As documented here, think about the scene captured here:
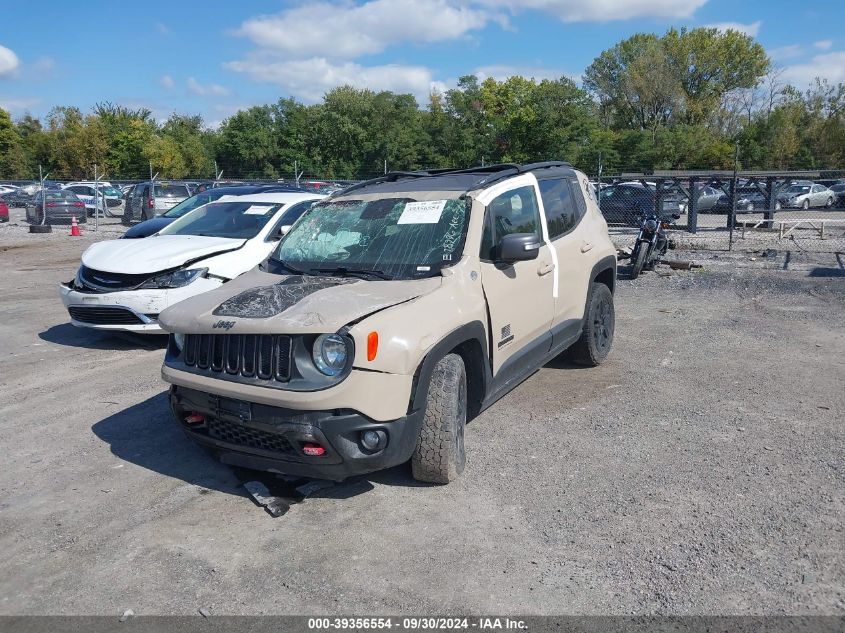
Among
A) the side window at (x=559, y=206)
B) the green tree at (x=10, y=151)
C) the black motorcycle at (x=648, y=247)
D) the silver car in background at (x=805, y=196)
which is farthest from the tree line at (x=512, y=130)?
the side window at (x=559, y=206)

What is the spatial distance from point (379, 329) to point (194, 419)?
1.36 m

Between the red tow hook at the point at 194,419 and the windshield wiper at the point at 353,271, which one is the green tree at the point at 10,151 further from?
the red tow hook at the point at 194,419

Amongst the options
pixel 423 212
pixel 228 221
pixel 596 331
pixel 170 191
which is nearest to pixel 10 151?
pixel 170 191

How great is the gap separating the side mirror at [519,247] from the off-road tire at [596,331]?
6.31 feet

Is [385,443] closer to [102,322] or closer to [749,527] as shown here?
[749,527]

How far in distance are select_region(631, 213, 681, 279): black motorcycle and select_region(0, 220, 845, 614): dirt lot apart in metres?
5.71

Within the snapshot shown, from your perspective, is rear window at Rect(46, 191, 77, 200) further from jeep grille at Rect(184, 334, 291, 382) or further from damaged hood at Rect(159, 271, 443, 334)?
jeep grille at Rect(184, 334, 291, 382)

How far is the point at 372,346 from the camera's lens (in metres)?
3.85

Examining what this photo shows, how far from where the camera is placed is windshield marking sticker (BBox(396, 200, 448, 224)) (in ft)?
16.4

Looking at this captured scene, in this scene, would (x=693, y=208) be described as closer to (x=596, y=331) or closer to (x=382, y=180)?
(x=596, y=331)

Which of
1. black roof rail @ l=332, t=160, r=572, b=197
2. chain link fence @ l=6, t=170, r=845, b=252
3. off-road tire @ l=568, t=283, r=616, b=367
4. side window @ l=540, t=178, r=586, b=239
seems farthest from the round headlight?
chain link fence @ l=6, t=170, r=845, b=252

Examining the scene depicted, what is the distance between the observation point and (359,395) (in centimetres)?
379

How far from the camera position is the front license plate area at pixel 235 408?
398 centimetres

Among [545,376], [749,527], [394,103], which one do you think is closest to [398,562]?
[749,527]
